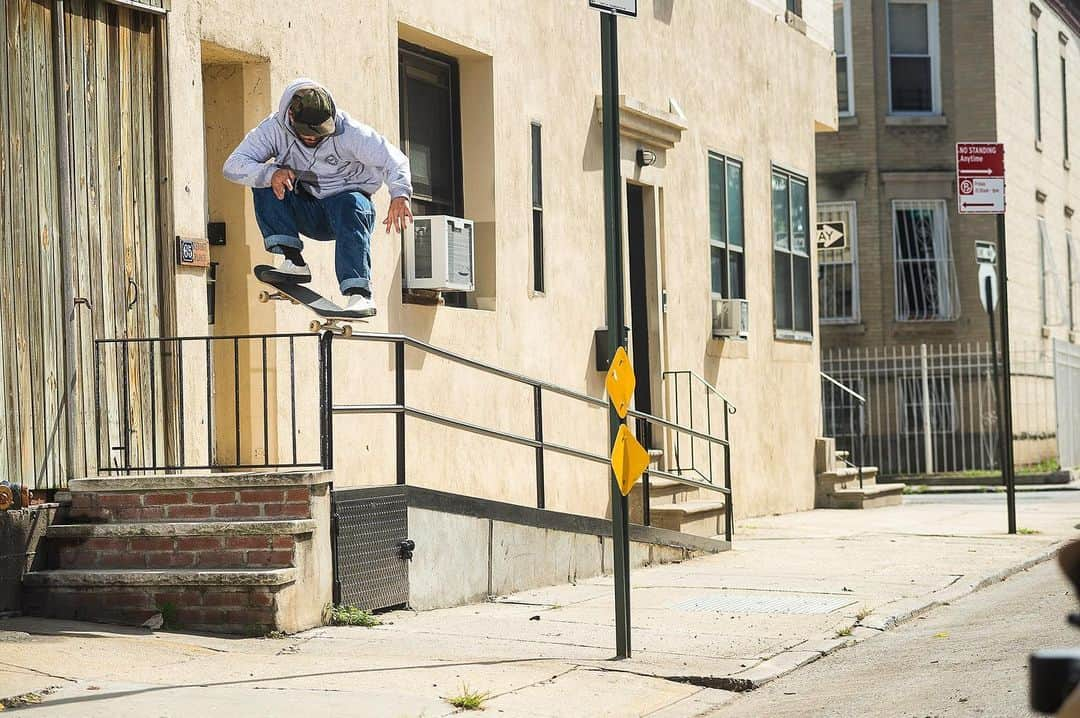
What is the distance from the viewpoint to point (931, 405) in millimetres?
28625

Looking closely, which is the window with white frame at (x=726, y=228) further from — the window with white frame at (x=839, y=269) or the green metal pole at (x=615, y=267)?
the window with white frame at (x=839, y=269)

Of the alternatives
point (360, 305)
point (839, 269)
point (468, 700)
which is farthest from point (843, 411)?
point (468, 700)

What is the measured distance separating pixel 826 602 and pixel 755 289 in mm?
8609

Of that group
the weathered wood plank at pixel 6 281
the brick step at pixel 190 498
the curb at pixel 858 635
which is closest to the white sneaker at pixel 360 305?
the brick step at pixel 190 498

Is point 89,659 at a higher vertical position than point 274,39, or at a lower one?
lower

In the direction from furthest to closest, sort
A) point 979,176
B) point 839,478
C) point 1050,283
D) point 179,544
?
point 1050,283
point 839,478
point 979,176
point 179,544

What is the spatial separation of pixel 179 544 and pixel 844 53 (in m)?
23.0

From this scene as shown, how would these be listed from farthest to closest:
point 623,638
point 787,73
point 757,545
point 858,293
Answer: point 858,293 → point 787,73 → point 757,545 → point 623,638

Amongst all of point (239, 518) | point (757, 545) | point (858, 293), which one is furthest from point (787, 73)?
point (239, 518)

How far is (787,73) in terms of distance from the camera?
20.6 meters

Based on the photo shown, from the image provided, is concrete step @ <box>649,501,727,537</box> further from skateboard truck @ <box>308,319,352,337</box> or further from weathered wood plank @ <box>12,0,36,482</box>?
weathered wood plank @ <box>12,0,36,482</box>

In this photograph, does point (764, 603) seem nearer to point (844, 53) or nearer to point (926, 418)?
point (926, 418)

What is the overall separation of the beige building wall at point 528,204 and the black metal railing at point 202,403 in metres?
0.12

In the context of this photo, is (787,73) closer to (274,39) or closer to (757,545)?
(757,545)
